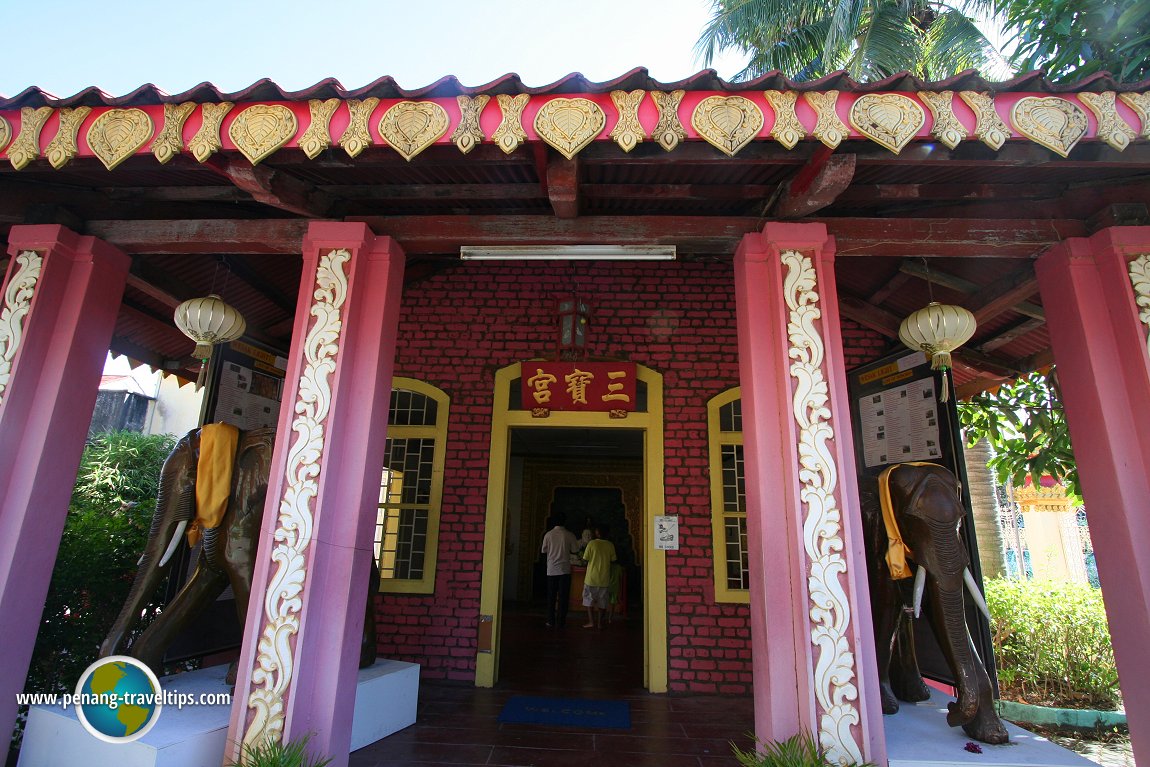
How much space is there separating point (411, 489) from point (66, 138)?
396 cm

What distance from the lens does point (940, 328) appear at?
376cm

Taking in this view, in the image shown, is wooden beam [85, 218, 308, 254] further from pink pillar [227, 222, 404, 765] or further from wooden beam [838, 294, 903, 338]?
wooden beam [838, 294, 903, 338]

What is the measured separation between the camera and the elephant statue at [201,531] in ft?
11.0

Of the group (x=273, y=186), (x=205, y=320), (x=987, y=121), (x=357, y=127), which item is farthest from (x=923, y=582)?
(x=205, y=320)

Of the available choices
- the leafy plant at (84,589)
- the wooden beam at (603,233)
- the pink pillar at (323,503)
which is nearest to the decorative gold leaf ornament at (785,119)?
the wooden beam at (603,233)

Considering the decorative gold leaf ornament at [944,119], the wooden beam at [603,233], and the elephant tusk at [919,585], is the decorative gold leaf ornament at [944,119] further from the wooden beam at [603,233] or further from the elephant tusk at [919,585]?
the elephant tusk at [919,585]

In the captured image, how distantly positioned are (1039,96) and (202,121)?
12.8ft

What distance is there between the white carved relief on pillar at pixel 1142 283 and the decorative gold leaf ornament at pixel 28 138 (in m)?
5.70

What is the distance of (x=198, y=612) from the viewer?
3.53 metres

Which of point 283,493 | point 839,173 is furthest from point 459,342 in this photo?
point 839,173

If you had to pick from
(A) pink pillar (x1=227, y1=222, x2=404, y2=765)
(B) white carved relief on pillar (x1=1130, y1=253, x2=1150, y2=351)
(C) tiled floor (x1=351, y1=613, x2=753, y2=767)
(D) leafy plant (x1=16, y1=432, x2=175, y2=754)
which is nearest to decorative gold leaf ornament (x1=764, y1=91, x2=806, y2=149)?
(B) white carved relief on pillar (x1=1130, y1=253, x2=1150, y2=351)

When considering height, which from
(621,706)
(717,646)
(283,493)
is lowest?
(621,706)

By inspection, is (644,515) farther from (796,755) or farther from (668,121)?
(668,121)

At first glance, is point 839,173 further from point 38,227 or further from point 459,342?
point 38,227
